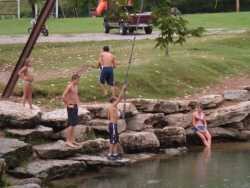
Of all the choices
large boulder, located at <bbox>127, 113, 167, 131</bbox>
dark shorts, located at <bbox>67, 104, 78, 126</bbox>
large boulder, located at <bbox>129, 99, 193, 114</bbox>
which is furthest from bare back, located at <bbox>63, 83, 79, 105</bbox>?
large boulder, located at <bbox>129, 99, 193, 114</bbox>

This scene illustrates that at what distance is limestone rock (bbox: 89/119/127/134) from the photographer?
2059 centimetres

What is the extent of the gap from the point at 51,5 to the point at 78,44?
49.6 feet

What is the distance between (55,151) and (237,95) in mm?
8996

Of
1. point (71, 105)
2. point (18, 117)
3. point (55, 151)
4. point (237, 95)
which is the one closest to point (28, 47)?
point (18, 117)

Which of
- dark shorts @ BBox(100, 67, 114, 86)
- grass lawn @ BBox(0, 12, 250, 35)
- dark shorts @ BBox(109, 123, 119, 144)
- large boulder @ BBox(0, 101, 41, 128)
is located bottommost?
grass lawn @ BBox(0, 12, 250, 35)

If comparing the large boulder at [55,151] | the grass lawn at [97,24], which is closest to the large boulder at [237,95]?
the large boulder at [55,151]

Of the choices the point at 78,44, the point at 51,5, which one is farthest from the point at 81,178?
the point at 78,44

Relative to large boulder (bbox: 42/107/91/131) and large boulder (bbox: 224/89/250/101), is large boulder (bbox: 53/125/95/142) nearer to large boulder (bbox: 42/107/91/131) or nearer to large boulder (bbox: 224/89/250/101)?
large boulder (bbox: 42/107/91/131)

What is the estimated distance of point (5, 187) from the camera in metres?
15.9

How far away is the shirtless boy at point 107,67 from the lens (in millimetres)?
22469

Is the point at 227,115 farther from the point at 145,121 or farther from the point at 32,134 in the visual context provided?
the point at 32,134

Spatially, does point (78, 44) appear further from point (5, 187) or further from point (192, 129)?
point (5, 187)

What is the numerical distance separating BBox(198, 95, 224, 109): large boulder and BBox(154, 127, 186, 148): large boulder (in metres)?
2.44

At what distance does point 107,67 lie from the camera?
22.6 metres
